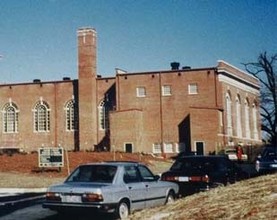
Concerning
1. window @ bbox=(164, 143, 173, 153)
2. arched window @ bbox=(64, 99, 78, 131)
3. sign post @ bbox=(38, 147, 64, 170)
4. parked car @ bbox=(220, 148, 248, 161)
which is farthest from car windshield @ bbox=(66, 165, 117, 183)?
arched window @ bbox=(64, 99, 78, 131)

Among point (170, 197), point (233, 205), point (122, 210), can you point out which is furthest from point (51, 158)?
point (233, 205)

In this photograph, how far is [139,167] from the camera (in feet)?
46.5

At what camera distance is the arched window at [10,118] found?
221 ft

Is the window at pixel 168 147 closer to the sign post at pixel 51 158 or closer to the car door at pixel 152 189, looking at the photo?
the sign post at pixel 51 158

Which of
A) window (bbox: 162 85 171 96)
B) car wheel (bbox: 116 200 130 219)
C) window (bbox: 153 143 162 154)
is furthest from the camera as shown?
window (bbox: 162 85 171 96)

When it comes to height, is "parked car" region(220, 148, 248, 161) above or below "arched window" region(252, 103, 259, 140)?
below

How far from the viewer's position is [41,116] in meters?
66.7

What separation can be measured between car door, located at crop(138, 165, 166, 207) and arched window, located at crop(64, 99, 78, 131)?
50834 millimetres

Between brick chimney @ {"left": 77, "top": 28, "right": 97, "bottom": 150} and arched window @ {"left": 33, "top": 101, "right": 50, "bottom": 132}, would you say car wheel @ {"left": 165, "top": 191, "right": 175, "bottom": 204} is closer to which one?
brick chimney @ {"left": 77, "top": 28, "right": 97, "bottom": 150}

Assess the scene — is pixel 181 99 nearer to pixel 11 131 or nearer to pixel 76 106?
pixel 76 106

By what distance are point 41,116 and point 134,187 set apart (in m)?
54.7

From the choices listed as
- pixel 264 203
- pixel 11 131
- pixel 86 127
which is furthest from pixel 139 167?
pixel 11 131

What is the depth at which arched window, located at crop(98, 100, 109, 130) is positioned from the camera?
63.8m

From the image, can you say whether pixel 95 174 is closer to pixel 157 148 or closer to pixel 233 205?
pixel 233 205
